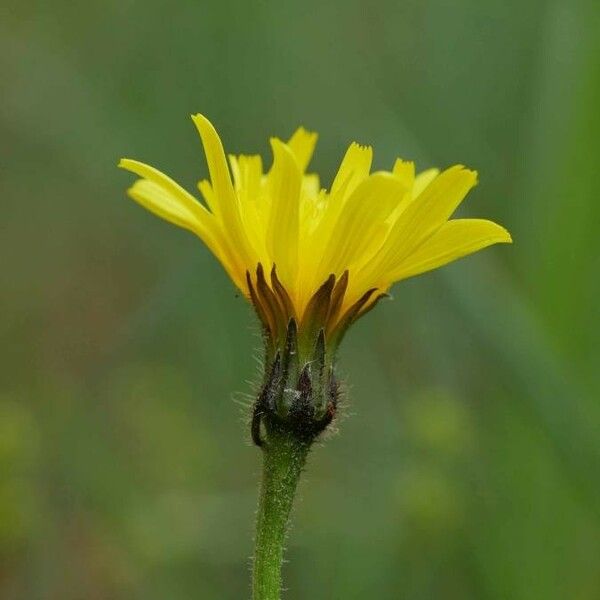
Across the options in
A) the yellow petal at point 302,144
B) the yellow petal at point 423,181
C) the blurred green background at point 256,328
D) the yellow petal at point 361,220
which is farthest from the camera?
the blurred green background at point 256,328

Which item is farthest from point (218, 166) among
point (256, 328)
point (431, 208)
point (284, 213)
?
point (256, 328)

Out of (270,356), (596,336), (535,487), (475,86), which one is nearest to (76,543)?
(535,487)

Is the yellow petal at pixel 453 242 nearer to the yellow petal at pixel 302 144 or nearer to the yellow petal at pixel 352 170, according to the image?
the yellow petal at pixel 352 170

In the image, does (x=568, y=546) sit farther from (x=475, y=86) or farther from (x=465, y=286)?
(x=475, y=86)

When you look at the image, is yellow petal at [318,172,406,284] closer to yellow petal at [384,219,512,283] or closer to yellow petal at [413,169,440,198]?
yellow petal at [384,219,512,283]

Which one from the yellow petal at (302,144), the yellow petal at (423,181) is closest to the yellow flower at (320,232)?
the yellow petal at (423,181)

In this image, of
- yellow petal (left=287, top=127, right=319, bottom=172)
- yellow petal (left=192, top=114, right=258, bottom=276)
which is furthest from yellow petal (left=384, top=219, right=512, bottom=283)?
yellow petal (left=287, top=127, right=319, bottom=172)
